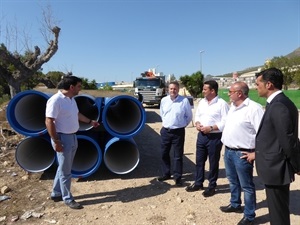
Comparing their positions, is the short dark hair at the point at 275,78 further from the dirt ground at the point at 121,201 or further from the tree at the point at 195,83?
the tree at the point at 195,83

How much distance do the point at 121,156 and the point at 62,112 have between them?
6.04 ft

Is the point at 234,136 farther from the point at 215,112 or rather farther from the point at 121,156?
the point at 121,156

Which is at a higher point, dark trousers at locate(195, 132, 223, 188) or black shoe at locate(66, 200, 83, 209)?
dark trousers at locate(195, 132, 223, 188)

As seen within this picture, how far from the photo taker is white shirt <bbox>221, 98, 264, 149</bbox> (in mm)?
2939

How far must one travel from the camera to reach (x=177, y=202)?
3730 millimetres

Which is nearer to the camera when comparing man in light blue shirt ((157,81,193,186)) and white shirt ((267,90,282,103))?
white shirt ((267,90,282,103))

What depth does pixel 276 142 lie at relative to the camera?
2.30 metres

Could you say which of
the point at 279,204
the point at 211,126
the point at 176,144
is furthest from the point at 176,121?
the point at 279,204

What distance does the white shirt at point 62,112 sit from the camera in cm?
339

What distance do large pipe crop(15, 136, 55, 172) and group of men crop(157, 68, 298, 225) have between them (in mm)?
2019

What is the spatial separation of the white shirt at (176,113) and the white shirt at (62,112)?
1.48 m

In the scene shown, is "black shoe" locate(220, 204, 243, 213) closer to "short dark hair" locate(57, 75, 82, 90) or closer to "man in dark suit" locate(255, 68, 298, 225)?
"man in dark suit" locate(255, 68, 298, 225)

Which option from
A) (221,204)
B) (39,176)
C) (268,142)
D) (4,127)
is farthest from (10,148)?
(268,142)

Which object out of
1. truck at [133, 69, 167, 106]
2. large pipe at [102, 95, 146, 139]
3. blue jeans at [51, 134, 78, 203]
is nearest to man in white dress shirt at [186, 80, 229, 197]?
large pipe at [102, 95, 146, 139]
